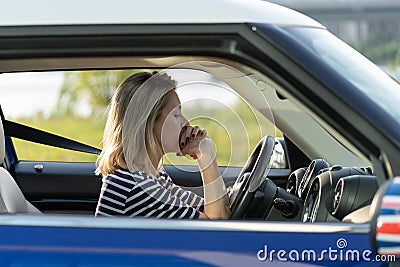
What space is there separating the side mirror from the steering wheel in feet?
2.64

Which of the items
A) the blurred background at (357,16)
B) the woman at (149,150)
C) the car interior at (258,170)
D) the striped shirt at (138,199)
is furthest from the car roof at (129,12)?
the blurred background at (357,16)

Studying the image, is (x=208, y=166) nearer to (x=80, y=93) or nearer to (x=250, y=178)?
(x=250, y=178)

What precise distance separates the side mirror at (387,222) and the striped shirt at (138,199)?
722 mm

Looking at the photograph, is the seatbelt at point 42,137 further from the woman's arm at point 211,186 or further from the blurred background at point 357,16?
the blurred background at point 357,16

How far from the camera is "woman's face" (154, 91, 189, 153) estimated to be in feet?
9.52

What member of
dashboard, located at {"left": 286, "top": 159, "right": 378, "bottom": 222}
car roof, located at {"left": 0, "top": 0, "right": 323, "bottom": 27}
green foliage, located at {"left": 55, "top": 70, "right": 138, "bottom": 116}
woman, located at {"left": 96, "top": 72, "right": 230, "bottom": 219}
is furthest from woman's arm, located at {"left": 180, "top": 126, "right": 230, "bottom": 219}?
green foliage, located at {"left": 55, "top": 70, "right": 138, "bottom": 116}

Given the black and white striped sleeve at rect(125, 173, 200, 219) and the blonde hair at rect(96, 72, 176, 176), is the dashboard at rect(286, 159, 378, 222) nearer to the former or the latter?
the black and white striped sleeve at rect(125, 173, 200, 219)

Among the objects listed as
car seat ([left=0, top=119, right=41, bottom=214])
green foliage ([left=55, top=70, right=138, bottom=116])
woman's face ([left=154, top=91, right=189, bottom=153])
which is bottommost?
car seat ([left=0, top=119, right=41, bottom=214])

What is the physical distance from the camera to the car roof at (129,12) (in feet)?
8.14

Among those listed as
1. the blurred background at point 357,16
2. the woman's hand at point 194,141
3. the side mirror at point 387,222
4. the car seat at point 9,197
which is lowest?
the side mirror at point 387,222

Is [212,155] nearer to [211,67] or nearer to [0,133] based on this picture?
[211,67]

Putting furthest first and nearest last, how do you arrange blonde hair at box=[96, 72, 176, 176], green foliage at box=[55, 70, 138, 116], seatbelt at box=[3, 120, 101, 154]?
green foliage at box=[55, 70, 138, 116]
seatbelt at box=[3, 120, 101, 154]
blonde hair at box=[96, 72, 176, 176]

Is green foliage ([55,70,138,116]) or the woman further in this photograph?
green foliage ([55,70,138,116])

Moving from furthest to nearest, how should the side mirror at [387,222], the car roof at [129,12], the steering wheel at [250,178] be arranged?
1. the steering wheel at [250,178]
2. the car roof at [129,12]
3. the side mirror at [387,222]
